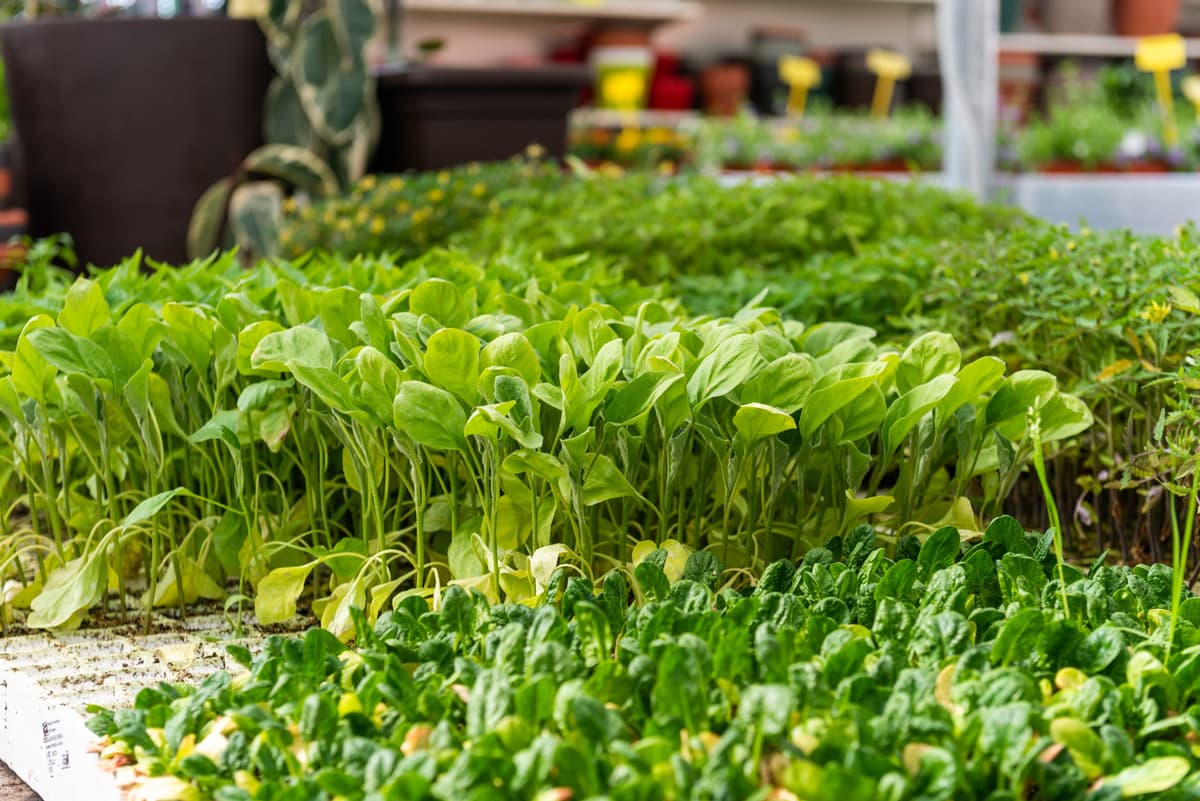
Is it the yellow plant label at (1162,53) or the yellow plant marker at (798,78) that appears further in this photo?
the yellow plant marker at (798,78)

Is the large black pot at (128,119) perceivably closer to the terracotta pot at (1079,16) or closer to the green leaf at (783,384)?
the green leaf at (783,384)

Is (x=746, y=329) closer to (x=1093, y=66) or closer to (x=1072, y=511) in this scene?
(x=1072, y=511)

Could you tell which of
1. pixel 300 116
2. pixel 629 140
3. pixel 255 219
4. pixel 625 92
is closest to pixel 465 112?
pixel 300 116

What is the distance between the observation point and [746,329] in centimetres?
159

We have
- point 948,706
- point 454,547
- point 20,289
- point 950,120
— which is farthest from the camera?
point 950,120

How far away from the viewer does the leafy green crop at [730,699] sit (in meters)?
0.93

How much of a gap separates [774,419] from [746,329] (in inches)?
11.3

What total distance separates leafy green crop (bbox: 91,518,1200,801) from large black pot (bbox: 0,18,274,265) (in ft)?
11.0

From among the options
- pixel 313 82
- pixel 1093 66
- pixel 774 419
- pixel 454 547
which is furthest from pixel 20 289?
pixel 1093 66

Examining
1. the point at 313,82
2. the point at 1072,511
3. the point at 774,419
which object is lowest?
the point at 1072,511

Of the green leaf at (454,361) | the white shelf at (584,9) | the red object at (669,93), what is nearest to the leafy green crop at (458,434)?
the green leaf at (454,361)

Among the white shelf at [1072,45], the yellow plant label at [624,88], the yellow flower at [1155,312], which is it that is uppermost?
the white shelf at [1072,45]

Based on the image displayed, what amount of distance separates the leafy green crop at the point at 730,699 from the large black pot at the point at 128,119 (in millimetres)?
3346

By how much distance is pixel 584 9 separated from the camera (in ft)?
21.7
